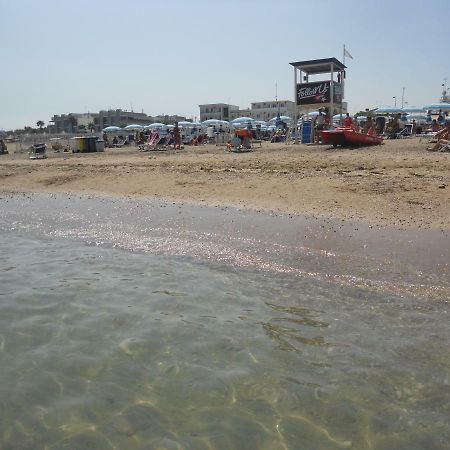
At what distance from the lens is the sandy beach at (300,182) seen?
27.9 feet

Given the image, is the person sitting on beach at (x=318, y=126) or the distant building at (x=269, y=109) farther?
the distant building at (x=269, y=109)

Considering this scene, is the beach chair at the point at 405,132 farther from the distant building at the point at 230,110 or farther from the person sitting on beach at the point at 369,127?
the distant building at the point at 230,110

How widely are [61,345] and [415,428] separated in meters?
3.02

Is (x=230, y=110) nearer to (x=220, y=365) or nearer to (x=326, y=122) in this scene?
(x=326, y=122)

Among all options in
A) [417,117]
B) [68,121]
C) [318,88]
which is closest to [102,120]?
[68,121]

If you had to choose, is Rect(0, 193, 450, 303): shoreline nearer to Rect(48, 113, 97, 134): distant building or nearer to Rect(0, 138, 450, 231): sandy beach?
Rect(0, 138, 450, 231): sandy beach

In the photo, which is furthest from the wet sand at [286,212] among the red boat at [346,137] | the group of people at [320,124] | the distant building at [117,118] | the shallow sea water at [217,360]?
the distant building at [117,118]

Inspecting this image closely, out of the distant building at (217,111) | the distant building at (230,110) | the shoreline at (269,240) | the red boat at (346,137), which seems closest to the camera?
the shoreline at (269,240)

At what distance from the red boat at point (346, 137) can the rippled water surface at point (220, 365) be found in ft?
41.0

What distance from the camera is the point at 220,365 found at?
3.77m

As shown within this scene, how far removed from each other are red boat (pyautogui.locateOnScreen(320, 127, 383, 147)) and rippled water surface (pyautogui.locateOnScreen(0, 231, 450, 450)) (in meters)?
12.5

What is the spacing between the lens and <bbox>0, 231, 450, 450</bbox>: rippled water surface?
2.99 m

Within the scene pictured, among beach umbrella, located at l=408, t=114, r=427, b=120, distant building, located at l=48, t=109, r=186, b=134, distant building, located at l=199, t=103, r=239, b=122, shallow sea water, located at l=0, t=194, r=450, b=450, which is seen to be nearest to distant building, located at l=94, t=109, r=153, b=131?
distant building, located at l=48, t=109, r=186, b=134

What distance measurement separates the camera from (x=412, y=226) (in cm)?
741
